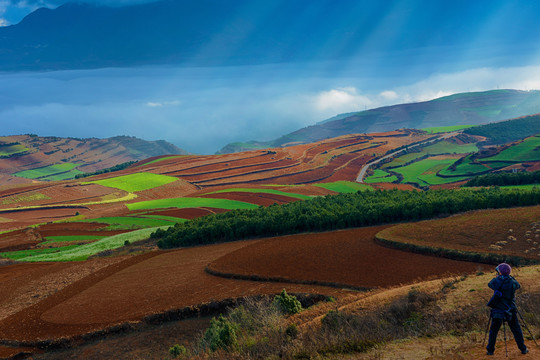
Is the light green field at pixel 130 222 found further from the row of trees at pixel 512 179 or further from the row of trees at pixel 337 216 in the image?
the row of trees at pixel 512 179

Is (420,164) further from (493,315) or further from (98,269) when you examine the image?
(493,315)

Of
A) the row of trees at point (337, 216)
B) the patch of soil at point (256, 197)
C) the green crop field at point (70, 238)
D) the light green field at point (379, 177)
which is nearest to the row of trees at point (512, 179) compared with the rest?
the row of trees at point (337, 216)

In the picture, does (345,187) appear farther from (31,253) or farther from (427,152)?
(427,152)

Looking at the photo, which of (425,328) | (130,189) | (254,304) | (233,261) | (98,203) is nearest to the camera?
(425,328)

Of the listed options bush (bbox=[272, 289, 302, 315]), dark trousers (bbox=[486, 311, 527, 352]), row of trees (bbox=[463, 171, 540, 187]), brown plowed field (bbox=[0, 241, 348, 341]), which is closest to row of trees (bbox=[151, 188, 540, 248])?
brown plowed field (bbox=[0, 241, 348, 341])

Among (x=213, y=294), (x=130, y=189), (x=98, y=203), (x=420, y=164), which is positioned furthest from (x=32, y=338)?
(x=420, y=164)

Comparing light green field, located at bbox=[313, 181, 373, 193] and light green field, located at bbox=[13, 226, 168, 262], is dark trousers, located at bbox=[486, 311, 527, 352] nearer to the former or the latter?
light green field, located at bbox=[13, 226, 168, 262]
